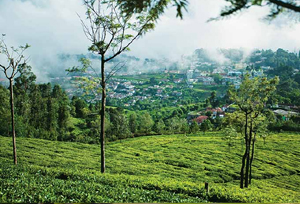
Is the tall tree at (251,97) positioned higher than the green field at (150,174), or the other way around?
the tall tree at (251,97)

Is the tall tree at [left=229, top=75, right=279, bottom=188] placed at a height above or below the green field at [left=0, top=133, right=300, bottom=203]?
above

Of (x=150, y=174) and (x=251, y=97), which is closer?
(x=251, y=97)

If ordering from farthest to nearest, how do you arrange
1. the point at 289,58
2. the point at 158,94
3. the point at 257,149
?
the point at 289,58 → the point at 158,94 → the point at 257,149

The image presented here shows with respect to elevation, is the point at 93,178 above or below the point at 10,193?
below

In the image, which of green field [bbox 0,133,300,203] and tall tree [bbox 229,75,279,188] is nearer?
green field [bbox 0,133,300,203]

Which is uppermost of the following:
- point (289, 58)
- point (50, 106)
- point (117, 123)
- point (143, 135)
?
point (289, 58)

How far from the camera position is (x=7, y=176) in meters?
10.1

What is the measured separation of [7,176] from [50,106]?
164ft

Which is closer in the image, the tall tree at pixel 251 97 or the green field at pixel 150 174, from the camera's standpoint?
the green field at pixel 150 174

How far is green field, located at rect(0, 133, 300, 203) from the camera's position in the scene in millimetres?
7984

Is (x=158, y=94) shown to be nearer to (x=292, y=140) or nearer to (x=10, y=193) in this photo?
(x=292, y=140)

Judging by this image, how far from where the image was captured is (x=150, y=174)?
20078 millimetres

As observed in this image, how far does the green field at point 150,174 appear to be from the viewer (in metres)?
7.98

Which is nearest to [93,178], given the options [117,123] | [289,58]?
[117,123]
